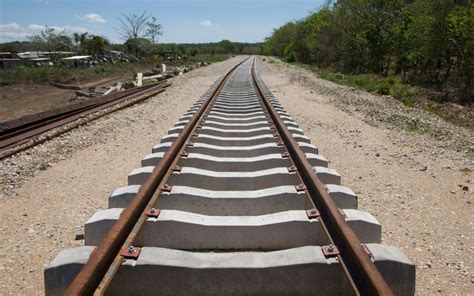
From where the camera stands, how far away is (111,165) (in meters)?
6.02

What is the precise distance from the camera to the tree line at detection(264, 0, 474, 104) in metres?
16.3

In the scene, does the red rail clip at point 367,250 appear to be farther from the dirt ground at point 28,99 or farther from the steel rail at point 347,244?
the dirt ground at point 28,99

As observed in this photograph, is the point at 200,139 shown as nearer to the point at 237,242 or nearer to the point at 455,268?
the point at 237,242

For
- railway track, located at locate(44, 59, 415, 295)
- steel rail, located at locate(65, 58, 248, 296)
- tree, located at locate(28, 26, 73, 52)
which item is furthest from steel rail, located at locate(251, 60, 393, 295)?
tree, located at locate(28, 26, 73, 52)

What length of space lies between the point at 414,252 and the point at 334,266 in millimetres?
1499

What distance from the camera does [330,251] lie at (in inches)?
92.9

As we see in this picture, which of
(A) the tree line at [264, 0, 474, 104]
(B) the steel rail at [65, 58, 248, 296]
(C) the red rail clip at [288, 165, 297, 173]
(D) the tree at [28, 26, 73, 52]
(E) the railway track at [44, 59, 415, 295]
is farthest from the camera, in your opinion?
(D) the tree at [28, 26, 73, 52]

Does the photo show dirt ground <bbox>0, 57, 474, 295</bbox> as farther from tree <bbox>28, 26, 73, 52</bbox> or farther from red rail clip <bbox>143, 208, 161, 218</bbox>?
tree <bbox>28, 26, 73, 52</bbox>

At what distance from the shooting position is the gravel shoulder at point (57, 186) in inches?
128

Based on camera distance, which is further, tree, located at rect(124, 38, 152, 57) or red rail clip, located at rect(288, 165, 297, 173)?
tree, located at rect(124, 38, 152, 57)

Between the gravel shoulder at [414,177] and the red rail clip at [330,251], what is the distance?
3.07ft

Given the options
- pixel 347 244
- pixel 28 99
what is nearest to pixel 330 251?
pixel 347 244

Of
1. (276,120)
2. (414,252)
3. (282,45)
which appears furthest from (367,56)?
(282,45)

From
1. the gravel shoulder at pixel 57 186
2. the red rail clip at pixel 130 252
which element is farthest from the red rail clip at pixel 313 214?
the gravel shoulder at pixel 57 186
